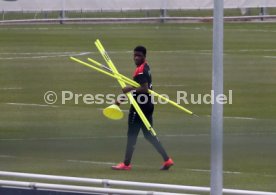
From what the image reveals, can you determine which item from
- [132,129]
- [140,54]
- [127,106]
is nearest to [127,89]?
[140,54]

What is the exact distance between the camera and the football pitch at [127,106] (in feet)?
48.3

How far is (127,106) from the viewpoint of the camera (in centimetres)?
2197

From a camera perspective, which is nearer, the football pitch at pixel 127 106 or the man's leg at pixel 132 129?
the man's leg at pixel 132 129

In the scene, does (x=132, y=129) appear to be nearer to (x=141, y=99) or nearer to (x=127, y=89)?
(x=141, y=99)

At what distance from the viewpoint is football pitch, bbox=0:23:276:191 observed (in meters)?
14.7

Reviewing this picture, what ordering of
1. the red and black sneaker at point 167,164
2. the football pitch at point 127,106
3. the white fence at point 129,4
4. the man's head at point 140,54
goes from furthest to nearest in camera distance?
the white fence at point 129,4 < the football pitch at point 127,106 < the red and black sneaker at point 167,164 < the man's head at point 140,54

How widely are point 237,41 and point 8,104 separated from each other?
1325 cm

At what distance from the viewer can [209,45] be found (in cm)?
3300

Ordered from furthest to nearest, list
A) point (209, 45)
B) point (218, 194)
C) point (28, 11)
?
point (209, 45)
point (28, 11)
point (218, 194)

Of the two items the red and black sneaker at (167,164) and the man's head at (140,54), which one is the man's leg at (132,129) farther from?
the man's head at (140,54)

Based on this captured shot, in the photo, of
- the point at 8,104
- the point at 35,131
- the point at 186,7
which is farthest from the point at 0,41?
the point at 35,131

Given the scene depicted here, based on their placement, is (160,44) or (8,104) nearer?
(8,104)

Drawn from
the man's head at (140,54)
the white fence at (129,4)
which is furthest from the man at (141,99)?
the white fence at (129,4)

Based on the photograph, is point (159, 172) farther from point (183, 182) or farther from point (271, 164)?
point (271, 164)
